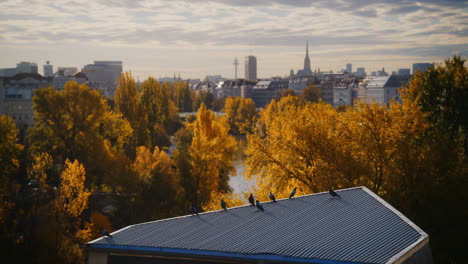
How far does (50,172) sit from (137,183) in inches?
259

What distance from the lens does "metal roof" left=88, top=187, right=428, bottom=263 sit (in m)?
14.0

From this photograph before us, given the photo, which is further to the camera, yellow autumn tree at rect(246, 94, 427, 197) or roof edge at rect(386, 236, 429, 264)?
yellow autumn tree at rect(246, 94, 427, 197)

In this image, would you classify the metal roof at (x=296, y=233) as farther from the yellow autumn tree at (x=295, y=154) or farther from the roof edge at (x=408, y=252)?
the yellow autumn tree at (x=295, y=154)

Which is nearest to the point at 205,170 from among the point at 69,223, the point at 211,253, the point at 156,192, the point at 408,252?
the point at 156,192

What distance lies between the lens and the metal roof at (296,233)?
1402 cm

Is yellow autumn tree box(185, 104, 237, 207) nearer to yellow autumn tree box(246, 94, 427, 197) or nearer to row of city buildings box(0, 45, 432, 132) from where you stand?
yellow autumn tree box(246, 94, 427, 197)

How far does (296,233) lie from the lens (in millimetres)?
15328

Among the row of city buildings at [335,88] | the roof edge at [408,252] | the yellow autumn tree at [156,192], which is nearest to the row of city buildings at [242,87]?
the row of city buildings at [335,88]

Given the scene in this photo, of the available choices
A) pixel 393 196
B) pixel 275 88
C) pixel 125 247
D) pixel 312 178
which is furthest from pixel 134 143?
pixel 275 88

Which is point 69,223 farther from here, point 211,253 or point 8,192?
point 211,253

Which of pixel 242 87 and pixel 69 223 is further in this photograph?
pixel 242 87

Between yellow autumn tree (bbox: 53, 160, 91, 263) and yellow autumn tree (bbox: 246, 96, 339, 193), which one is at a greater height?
yellow autumn tree (bbox: 246, 96, 339, 193)

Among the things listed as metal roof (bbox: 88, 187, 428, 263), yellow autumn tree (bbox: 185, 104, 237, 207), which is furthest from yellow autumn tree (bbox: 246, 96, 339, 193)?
metal roof (bbox: 88, 187, 428, 263)

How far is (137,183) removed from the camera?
35156mm
